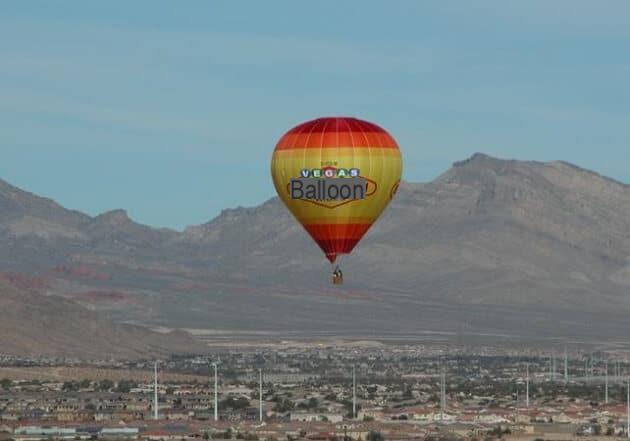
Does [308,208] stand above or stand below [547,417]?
above

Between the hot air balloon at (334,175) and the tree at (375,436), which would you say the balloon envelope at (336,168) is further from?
the tree at (375,436)

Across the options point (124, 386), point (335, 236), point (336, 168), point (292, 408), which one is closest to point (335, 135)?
point (336, 168)

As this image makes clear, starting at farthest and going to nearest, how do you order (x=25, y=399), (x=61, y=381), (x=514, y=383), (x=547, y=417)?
(x=514, y=383), (x=61, y=381), (x=25, y=399), (x=547, y=417)

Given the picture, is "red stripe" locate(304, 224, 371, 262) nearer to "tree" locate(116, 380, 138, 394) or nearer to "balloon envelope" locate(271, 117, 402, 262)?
"balloon envelope" locate(271, 117, 402, 262)

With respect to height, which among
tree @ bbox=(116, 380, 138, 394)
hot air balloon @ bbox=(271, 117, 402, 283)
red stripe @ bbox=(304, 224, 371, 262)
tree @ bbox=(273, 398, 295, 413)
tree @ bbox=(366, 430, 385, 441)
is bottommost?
tree @ bbox=(273, 398, 295, 413)

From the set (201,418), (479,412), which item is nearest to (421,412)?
(479,412)

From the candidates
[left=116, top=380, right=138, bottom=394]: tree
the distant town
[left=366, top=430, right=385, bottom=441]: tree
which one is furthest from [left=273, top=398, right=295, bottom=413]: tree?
[left=366, top=430, right=385, bottom=441]: tree

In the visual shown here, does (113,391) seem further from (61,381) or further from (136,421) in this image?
(136,421)

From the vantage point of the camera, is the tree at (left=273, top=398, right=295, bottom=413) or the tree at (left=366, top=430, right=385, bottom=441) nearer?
the tree at (left=366, top=430, right=385, bottom=441)
